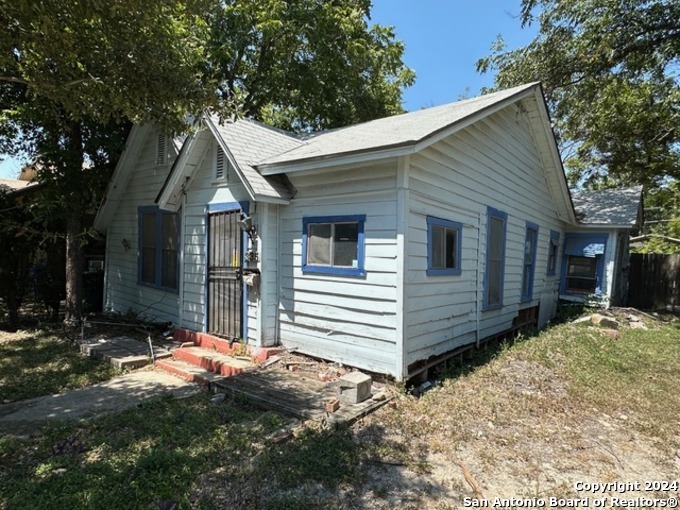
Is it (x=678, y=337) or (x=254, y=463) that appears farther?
(x=678, y=337)

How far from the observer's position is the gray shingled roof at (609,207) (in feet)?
40.3

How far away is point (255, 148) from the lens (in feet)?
22.4

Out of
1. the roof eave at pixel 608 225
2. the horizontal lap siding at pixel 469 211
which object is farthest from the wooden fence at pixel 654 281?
the horizontal lap siding at pixel 469 211

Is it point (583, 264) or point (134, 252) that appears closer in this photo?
point (134, 252)

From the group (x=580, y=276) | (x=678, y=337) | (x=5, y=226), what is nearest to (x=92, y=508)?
(x=5, y=226)

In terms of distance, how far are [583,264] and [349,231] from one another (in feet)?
35.6

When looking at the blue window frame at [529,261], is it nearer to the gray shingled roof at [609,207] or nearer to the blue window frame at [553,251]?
the blue window frame at [553,251]

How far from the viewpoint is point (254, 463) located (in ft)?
11.1

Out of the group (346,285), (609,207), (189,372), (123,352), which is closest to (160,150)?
(123,352)

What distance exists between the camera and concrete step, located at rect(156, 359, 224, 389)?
5523 mm

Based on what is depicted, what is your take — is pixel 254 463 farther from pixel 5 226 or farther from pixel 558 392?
pixel 5 226

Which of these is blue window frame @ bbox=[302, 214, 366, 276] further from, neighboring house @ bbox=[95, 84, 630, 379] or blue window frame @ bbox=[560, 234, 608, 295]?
blue window frame @ bbox=[560, 234, 608, 295]

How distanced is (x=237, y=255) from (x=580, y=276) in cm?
1165

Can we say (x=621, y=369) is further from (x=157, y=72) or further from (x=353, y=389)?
(x=157, y=72)
